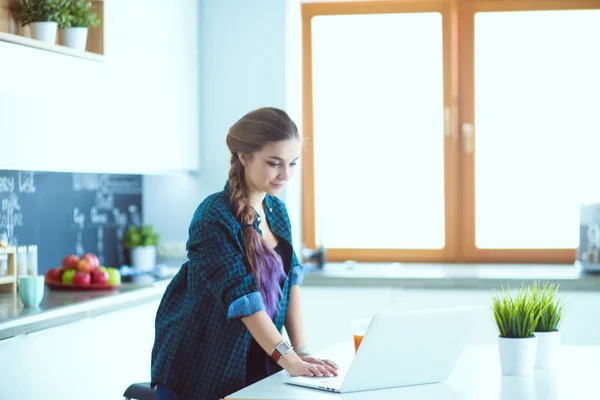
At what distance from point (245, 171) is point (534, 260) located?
8.54 ft

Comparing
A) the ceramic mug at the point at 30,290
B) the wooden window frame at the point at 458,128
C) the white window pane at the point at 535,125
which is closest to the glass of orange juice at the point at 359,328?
the ceramic mug at the point at 30,290

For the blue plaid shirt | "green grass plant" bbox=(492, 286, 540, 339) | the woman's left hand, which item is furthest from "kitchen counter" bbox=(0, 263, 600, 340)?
"green grass plant" bbox=(492, 286, 540, 339)

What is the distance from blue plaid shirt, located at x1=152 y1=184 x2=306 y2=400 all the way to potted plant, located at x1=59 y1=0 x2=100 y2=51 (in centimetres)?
138

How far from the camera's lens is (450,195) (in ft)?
Result: 15.6

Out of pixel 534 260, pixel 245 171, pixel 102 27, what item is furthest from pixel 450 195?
pixel 245 171

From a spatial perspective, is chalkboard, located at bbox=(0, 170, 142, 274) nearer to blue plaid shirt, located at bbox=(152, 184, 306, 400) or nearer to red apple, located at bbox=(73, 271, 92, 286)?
red apple, located at bbox=(73, 271, 92, 286)

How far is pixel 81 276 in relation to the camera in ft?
11.8

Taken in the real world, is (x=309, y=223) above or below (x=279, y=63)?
below

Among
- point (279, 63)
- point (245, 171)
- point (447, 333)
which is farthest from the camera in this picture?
point (279, 63)

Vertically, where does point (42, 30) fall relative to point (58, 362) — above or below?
above

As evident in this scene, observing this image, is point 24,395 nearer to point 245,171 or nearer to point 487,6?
point 245,171

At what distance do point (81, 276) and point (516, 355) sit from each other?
75.1 inches

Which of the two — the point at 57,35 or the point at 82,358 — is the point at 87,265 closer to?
Result: the point at 82,358

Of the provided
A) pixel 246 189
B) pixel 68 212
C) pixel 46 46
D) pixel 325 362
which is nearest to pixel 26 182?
pixel 68 212
